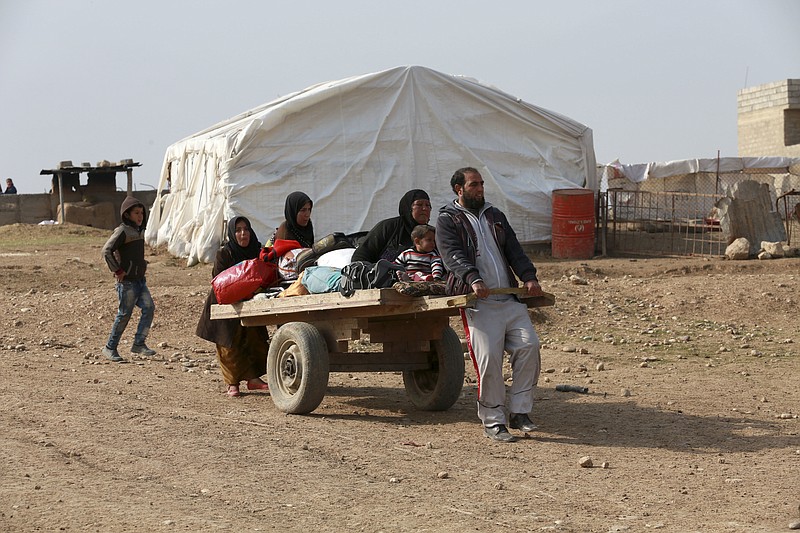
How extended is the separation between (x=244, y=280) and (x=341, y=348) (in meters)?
0.99

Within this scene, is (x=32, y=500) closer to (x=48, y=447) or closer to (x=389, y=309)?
(x=48, y=447)

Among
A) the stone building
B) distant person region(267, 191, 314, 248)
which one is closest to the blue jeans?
distant person region(267, 191, 314, 248)

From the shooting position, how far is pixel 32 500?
490 cm

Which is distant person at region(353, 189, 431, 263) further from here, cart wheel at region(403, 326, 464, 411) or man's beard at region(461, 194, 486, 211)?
cart wheel at region(403, 326, 464, 411)

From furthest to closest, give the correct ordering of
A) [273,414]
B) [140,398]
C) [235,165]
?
[235,165] < [140,398] < [273,414]

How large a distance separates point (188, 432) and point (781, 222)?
15.4 m

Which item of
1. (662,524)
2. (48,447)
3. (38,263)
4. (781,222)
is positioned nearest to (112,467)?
(48,447)

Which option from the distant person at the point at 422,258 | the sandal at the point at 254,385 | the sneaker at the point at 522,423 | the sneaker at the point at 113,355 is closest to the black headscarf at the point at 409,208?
the distant person at the point at 422,258

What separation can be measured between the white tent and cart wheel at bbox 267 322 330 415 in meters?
11.4

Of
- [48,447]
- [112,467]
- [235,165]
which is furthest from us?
[235,165]

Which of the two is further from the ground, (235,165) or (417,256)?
(235,165)

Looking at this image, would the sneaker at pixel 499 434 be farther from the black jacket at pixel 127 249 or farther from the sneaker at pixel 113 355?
the sneaker at pixel 113 355

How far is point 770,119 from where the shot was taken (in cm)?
2983

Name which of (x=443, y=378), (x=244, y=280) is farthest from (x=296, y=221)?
(x=443, y=378)
